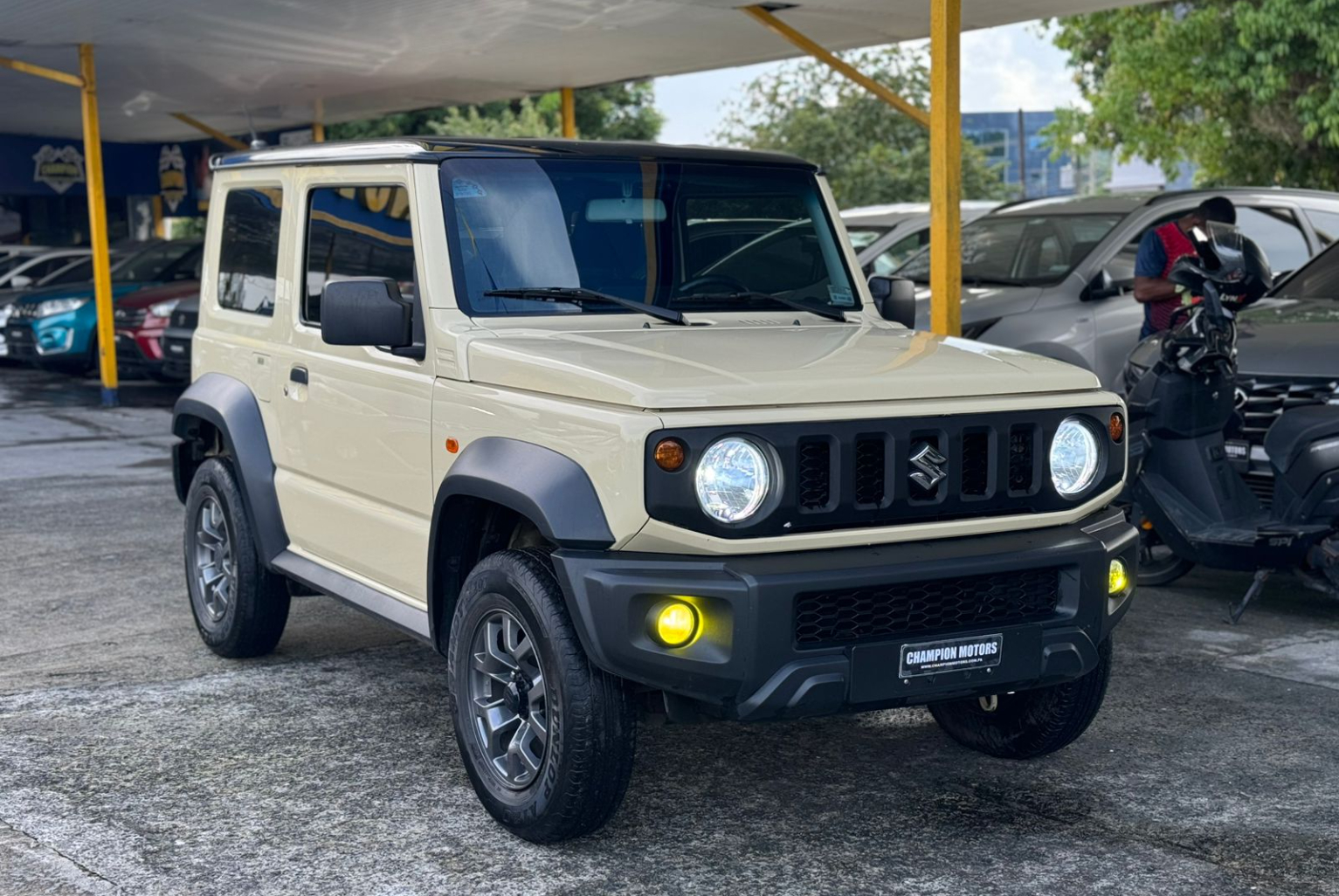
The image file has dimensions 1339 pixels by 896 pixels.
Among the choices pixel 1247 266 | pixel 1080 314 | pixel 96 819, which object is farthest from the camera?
pixel 1080 314

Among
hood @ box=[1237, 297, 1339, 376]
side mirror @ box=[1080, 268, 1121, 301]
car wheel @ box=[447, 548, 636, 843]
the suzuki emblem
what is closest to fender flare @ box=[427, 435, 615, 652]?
car wheel @ box=[447, 548, 636, 843]

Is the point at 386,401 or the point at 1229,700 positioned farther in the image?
the point at 1229,700

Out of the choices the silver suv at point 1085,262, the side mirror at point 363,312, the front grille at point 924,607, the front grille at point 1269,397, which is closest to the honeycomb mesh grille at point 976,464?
the front grille at point 924,607

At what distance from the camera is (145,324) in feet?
55.1

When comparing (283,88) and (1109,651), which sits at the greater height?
(283,88)

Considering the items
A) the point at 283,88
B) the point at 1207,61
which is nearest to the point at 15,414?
the point at 283,88

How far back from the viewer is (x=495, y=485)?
4125mm

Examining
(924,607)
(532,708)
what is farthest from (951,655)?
(532,708)

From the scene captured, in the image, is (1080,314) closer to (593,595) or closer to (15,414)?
(593,595)

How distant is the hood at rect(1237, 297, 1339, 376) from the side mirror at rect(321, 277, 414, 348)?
13.8ft

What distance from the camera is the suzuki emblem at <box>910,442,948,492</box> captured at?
→ 4008mm

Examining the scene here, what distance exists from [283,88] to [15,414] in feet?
20.0

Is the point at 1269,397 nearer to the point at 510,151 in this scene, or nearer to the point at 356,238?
the point at 510,151

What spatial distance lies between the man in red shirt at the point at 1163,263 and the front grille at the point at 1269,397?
1.61m
